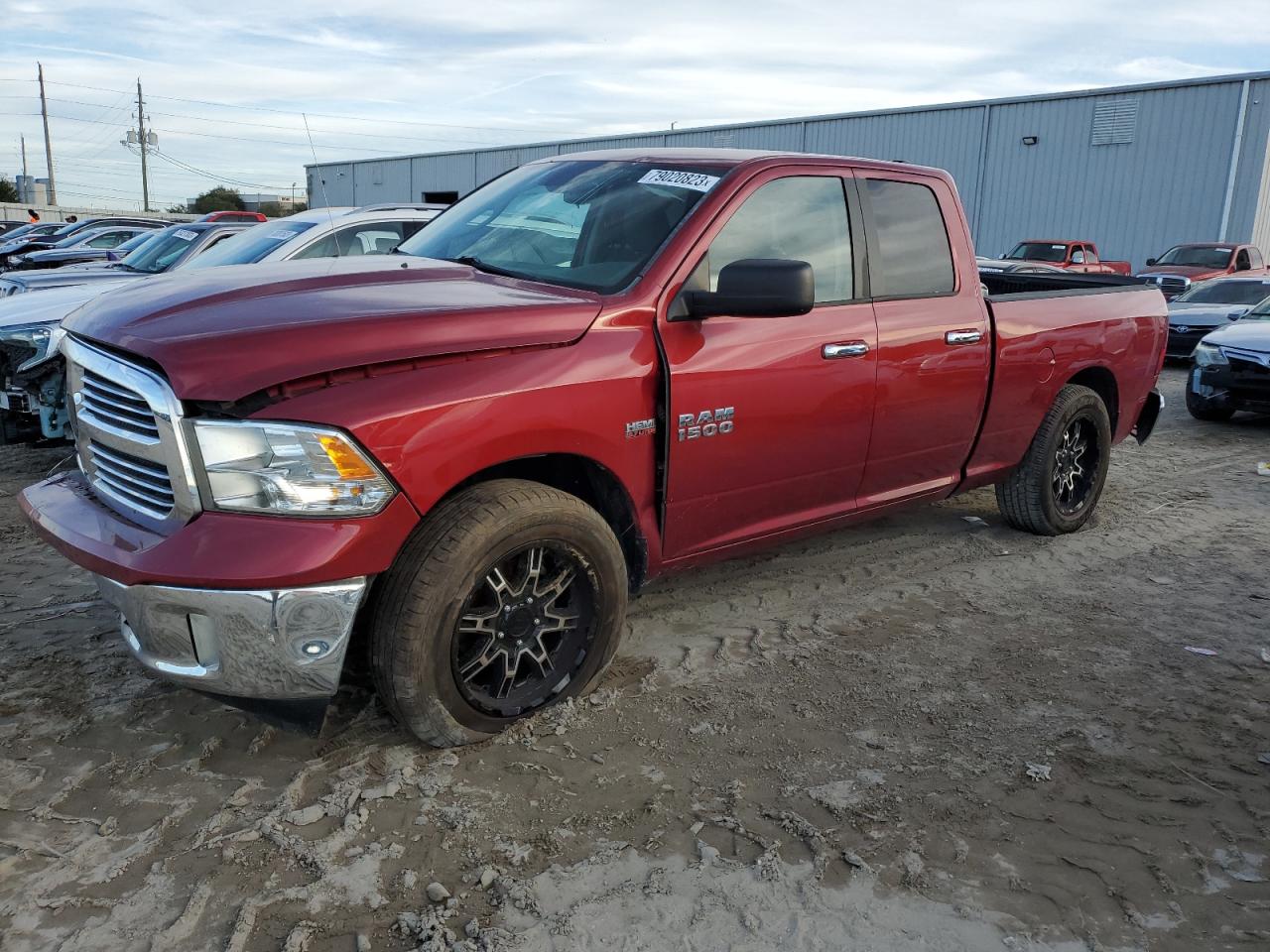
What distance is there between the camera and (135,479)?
2887 millimetres

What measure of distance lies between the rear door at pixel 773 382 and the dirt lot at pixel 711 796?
62 centimetres

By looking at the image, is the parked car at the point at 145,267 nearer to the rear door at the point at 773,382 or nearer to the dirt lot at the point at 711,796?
the dirt lot at the point at 711,796

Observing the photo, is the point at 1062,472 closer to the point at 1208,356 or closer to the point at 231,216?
the point at 1208,356

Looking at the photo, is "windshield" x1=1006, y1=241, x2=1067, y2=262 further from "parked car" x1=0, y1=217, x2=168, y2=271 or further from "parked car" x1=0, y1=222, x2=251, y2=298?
"parked car" x1=0, y1=217, x2=168, y2=271

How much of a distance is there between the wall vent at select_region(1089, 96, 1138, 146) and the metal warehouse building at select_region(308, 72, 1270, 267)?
0.02 meters

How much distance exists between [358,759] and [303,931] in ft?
2.58

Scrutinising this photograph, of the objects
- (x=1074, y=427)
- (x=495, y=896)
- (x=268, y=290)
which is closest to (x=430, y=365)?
(x=268, y=290)

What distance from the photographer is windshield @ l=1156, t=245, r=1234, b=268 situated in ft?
58.4

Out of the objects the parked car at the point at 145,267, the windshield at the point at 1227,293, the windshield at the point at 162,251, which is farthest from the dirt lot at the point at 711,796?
the windshield at the point at 1227,293

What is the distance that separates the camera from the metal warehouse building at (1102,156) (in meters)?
22.0

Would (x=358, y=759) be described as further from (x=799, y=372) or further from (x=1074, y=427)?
(x=1074, y=427)

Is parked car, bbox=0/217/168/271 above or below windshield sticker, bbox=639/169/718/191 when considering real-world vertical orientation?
below

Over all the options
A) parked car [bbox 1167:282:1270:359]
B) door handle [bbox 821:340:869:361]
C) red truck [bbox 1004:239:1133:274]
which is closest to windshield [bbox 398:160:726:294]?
door handle [bbox 821:340:869:361]

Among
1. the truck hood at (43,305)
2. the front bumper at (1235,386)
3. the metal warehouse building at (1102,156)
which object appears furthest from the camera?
the metal warehouse building at (1102,156)
